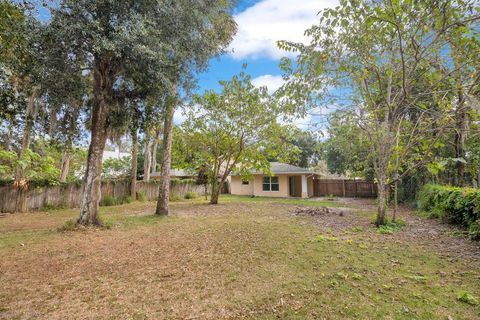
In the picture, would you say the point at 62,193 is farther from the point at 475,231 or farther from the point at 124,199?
the point at 475,231

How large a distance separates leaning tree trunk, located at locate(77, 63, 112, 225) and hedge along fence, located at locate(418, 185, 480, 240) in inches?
393

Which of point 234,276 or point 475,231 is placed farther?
point 475,231

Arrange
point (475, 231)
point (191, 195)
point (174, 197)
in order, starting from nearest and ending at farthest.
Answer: point (475, 231) < point (174, 197) < point (191, 195)

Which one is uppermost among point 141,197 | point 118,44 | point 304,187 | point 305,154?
point 305,154

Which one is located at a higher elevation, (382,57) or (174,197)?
(382,57)

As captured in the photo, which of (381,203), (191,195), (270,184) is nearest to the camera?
(381,203)

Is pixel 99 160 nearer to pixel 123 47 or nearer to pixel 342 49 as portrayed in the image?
pixel 123 47

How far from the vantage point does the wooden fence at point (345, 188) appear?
21219 mm

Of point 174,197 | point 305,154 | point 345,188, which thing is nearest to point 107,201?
point 174,197

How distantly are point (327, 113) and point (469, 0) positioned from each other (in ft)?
13.6

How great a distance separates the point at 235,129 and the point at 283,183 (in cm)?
954

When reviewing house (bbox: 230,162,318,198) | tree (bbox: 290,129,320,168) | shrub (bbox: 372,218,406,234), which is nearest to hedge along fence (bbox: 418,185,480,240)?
shrub (bbox: 372,218,406,234)

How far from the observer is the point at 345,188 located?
22.4m

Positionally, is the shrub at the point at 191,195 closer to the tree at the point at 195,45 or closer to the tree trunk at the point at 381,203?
the tree at the point at 195,45
